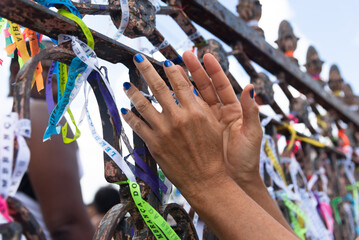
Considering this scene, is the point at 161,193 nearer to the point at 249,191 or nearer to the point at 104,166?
the point at 104,166

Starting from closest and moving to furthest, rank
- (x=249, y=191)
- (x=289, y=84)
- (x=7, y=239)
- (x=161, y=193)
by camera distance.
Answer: (x=7, y=239) < (x=161, y=193) < (x=249, y=191) < (x=289, y=84)

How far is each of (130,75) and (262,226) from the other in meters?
0.49

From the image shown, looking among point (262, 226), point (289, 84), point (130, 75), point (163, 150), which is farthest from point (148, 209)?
point (289, 84)

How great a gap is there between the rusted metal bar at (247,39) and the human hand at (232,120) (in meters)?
0.42

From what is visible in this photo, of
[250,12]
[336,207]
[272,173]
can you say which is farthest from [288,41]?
[336,207]

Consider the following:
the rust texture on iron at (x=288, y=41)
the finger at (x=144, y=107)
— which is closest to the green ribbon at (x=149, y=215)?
the finger at (x=144, y=107)

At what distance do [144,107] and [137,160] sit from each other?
0.48 ft

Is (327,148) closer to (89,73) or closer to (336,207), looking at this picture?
(336,207)

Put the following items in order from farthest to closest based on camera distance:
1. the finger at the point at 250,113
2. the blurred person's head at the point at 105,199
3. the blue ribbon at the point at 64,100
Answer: the blurred person's head at the point at 105,199 → the finger at the point at 250,113 → the blue ribbon at the point at 64,100

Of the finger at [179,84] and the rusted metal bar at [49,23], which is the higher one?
the rusted metal bar at [49,23]

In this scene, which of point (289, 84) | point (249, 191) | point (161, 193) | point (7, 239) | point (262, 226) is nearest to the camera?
point (7, 239)

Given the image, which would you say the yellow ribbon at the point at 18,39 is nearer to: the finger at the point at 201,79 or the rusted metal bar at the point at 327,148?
the finger at the point at 201,79

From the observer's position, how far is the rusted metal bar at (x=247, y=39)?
1.40 metres

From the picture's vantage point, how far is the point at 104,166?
2.72ft
